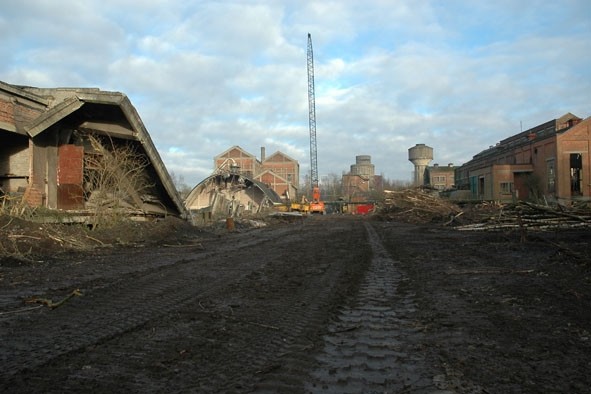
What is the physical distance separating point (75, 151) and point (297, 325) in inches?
576

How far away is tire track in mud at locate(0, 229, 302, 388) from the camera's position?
371cm

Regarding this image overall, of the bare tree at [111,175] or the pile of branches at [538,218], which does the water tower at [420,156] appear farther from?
the bare tree at [111,175]

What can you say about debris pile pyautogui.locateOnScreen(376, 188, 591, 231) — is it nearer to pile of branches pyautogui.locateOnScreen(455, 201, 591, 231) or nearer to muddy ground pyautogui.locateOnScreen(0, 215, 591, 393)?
pile of branches pyautogui.locateOnScreen(455, 201, 591, 231)

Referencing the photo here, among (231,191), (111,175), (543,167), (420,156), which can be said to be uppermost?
(420,156)

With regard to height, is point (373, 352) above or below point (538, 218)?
below

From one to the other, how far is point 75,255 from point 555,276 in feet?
32.3

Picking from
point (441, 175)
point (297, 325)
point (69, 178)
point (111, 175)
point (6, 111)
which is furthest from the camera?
point (441, 175)

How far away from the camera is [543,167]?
55.6m

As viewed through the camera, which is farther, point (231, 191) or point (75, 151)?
point (231, 191)

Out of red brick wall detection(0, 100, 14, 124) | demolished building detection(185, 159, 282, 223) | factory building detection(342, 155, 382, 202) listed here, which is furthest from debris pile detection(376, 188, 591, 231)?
factory building detection(342, 155, 382, 202)

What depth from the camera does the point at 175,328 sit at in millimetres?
4461

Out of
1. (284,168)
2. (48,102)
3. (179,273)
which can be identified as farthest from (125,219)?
(284,168)

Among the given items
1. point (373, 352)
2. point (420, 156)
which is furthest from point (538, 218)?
point (420, 156)

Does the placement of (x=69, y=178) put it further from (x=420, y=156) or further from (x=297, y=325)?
(x=420, y=156)
